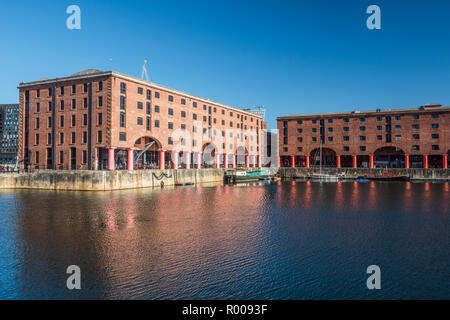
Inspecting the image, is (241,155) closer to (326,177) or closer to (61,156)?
(326,177)

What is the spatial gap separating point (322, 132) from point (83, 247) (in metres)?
77.3

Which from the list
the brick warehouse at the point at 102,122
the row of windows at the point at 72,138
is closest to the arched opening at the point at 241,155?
the brick warehouse at the point at 102,122

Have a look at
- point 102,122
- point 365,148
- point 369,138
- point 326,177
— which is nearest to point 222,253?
point 102,122

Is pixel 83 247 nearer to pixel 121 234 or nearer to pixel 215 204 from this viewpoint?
pixel 121 234

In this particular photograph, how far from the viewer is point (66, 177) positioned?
44.7m

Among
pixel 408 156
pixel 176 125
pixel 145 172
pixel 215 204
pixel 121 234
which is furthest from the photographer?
pixel 408 156

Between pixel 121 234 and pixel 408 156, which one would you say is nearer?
pixel 121 234

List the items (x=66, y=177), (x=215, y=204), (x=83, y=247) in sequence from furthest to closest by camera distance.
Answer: (x=66, y=177) → (x=215, y=204) → (x=83, y=247)

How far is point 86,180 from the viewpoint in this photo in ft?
142

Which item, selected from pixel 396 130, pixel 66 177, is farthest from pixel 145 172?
pixel 396 130

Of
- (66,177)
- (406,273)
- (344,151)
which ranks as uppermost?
(344,151)

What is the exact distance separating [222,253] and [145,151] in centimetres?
4625

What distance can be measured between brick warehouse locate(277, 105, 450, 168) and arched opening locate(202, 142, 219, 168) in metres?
25.2

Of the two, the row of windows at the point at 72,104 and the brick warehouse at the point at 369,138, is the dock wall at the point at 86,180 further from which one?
the brick warehouse at the point at 369,138
